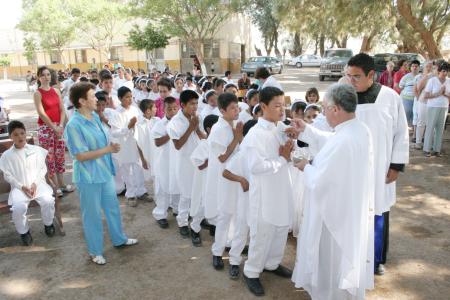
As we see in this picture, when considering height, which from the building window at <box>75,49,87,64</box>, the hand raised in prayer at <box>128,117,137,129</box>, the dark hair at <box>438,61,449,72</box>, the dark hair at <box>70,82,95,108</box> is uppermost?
the building window at <box>75,49,87,64</box>

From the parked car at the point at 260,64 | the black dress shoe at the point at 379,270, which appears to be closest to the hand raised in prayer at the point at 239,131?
the black dress shoe at the point at 379,270

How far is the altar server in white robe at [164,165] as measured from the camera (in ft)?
14.5

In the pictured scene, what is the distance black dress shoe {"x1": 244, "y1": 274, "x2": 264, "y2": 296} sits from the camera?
3.23m

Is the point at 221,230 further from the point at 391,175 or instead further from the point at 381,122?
the point at 381,122

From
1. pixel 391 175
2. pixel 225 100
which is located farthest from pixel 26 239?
pixel 391 175

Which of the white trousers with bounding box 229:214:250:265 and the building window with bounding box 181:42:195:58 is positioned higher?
the building window with bounding box 181:42:195:58

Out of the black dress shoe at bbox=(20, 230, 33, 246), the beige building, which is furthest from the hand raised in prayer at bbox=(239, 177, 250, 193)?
the beige building

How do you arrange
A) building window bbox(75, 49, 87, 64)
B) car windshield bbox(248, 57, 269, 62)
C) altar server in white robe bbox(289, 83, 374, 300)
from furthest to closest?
building window bbox(75, 49, 87, 64), car windshield bbox(248, 57, 269, 62), altar server in white robe bbox(289, 83, 374, 300)

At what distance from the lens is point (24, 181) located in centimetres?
436

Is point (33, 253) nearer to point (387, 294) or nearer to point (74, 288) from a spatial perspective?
point (74, 288)

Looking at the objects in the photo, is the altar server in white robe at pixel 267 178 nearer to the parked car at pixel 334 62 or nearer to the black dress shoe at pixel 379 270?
the black dress shoe at pixel 379 270

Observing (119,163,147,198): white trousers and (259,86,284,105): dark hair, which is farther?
(119,163,147,198): white trousers

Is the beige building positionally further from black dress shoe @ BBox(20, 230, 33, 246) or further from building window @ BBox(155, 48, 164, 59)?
black dress shoe @ BBox(20, 230, 33, 246)

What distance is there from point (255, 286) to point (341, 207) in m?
1.20
